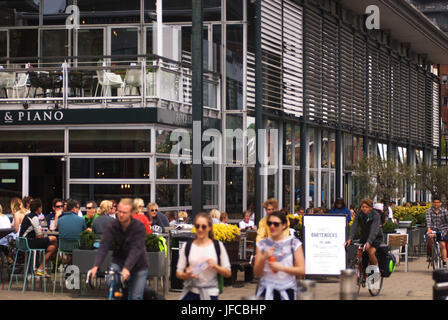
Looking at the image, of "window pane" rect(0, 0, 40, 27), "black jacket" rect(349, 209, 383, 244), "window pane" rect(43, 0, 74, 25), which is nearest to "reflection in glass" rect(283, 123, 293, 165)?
"window pane" rect(43, 0, 74, 25)

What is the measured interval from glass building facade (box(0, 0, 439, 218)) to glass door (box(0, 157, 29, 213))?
3cm

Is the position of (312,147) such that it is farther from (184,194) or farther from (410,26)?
(410,26)

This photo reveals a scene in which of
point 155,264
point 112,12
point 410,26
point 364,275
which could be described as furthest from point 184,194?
point 410,26

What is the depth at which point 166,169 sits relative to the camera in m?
24.1

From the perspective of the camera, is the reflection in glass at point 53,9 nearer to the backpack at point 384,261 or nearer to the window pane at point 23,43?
the window pane at point 23,43

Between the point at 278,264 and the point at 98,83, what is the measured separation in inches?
596

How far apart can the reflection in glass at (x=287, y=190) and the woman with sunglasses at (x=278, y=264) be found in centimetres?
2202

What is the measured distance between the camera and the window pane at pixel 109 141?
23.6 meters

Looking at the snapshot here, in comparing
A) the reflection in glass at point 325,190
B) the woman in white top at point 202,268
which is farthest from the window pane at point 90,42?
the woman in white top at point 202,268

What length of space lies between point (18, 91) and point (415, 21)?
25.2 metres

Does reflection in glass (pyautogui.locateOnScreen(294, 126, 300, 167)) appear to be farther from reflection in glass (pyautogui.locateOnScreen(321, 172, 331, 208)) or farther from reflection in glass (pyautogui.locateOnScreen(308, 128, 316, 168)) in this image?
reflection in glass (pyautogui.locateOnScreen(321, 172, 331, 208))

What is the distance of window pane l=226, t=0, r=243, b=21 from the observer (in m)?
28.1
